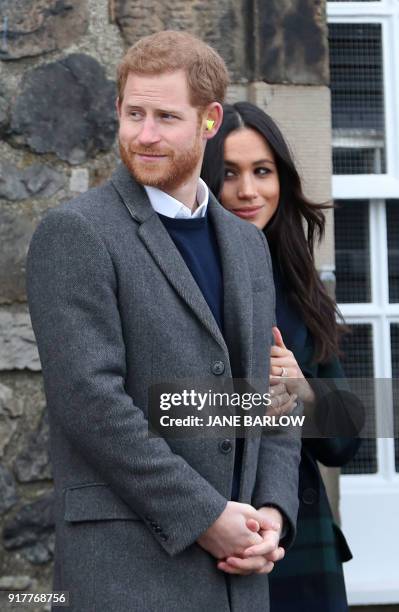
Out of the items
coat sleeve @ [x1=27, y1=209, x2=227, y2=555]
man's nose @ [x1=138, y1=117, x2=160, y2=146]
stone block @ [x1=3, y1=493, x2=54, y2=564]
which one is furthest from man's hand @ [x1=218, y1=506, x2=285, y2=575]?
stone block @ [x1=3, y1=493, x2=54, y2=564]

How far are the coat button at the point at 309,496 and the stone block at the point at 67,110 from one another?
1248 mm

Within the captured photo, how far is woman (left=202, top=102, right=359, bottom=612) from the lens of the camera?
7.59ft

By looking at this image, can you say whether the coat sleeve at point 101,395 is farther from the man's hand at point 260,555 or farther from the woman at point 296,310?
the woman at point 296,310

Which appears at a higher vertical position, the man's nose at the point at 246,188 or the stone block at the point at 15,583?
the man's nose at the point at 246,188

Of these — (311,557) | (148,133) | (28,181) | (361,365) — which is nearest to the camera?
(148,133)

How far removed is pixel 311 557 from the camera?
2316mm

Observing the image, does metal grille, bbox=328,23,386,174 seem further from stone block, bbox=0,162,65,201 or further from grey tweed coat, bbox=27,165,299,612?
grey tweed coat, bbox=27,165,299,612

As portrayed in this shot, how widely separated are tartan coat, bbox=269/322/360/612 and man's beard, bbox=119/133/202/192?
2.20ft

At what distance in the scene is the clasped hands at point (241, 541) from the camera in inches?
68.4

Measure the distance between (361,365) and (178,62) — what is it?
1801 mm

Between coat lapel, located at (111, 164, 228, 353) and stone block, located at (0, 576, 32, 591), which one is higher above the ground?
coat lapel, located at (111, 164, 228, 353)

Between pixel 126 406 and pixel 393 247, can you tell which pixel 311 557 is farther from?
pixel 393 247
